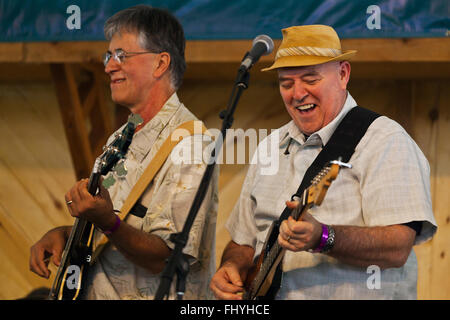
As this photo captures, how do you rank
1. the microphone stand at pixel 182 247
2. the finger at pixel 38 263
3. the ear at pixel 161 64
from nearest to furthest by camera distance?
1. the microphone stand at pixel 182 247
2. the finger at pixel 38 263
3. the ear at pixel 161 64

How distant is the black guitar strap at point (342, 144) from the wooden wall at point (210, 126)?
3.09 feet

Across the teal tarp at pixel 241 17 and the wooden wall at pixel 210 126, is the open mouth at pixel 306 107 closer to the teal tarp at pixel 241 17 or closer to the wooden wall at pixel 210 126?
the teal tarp at pixel 241 17

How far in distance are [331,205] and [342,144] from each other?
181 millimetres

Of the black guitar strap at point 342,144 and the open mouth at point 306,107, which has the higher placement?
the open mouth at point 306,107

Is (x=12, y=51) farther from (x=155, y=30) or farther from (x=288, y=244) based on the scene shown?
(x=288, y=244)

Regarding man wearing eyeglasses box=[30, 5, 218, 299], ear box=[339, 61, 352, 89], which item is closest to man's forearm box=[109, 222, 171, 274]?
man wearing eyeglasses box=[30, 5, 218, 299]

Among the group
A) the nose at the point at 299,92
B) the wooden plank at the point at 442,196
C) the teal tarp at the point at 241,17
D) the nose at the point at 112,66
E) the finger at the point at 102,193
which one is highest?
the teal tarp at the point at 241,17

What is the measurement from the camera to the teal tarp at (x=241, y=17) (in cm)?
251

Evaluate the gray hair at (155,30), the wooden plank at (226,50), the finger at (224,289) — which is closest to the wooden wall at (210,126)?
the wooden plank at (226,50)

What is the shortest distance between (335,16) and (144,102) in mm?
886

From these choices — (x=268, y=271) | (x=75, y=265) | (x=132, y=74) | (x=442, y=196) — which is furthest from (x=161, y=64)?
(x=442, y=196)

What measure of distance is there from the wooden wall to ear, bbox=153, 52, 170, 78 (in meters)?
0.61

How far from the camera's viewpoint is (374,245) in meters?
1.63

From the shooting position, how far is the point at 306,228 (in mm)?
1533
